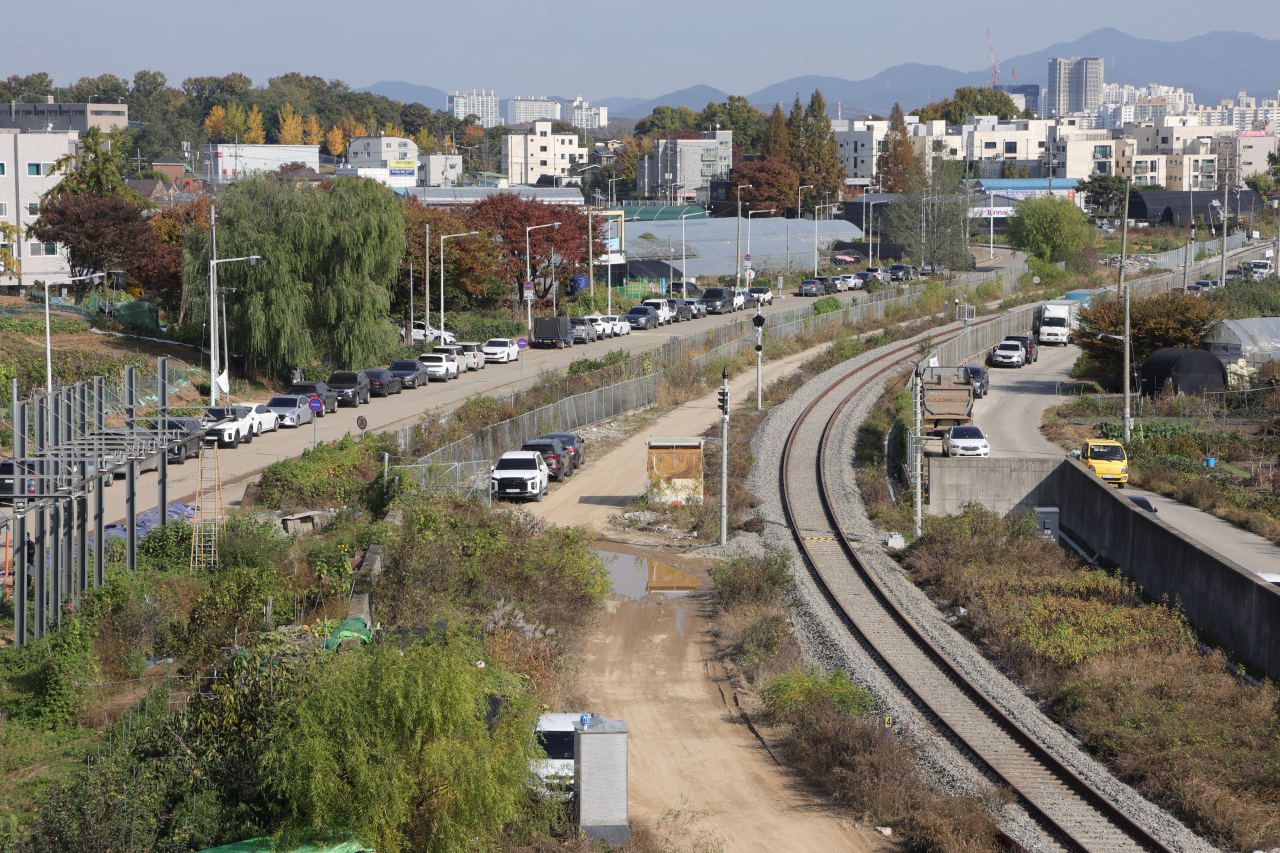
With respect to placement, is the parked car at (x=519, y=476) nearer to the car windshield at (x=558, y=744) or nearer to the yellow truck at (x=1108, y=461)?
the yellow truck at (x=1108, y=461)

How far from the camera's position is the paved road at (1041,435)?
100 ft

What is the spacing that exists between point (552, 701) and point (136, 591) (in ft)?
27.2

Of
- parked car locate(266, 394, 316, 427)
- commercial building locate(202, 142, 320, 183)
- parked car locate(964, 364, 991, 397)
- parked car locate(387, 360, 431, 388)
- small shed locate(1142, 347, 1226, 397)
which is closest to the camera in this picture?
parked car locate(266, 394, 316, 427)

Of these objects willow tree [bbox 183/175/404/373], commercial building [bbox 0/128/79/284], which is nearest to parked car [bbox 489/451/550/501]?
willow tree [bbox 183/175/404/373]

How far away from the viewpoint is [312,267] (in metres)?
52.2

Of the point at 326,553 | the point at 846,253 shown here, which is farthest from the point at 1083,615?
the point at 846,253

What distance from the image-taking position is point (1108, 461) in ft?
123

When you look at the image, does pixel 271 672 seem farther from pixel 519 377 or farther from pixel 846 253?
pixel 846 253

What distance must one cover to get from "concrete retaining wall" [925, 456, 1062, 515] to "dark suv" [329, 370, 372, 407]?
76.6 ft

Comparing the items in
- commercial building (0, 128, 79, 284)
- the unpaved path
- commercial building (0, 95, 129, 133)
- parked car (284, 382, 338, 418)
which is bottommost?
the unpaved path

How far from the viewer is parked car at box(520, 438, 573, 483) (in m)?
38.5

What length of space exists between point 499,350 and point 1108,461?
3120 centimetres

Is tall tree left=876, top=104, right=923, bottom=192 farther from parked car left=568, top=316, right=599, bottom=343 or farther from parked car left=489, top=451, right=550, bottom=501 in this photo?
parked car left=489, top=451, right=550, bottom=501

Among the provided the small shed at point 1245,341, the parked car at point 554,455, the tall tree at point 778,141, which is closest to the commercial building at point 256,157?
the tall tree at point 778,141
